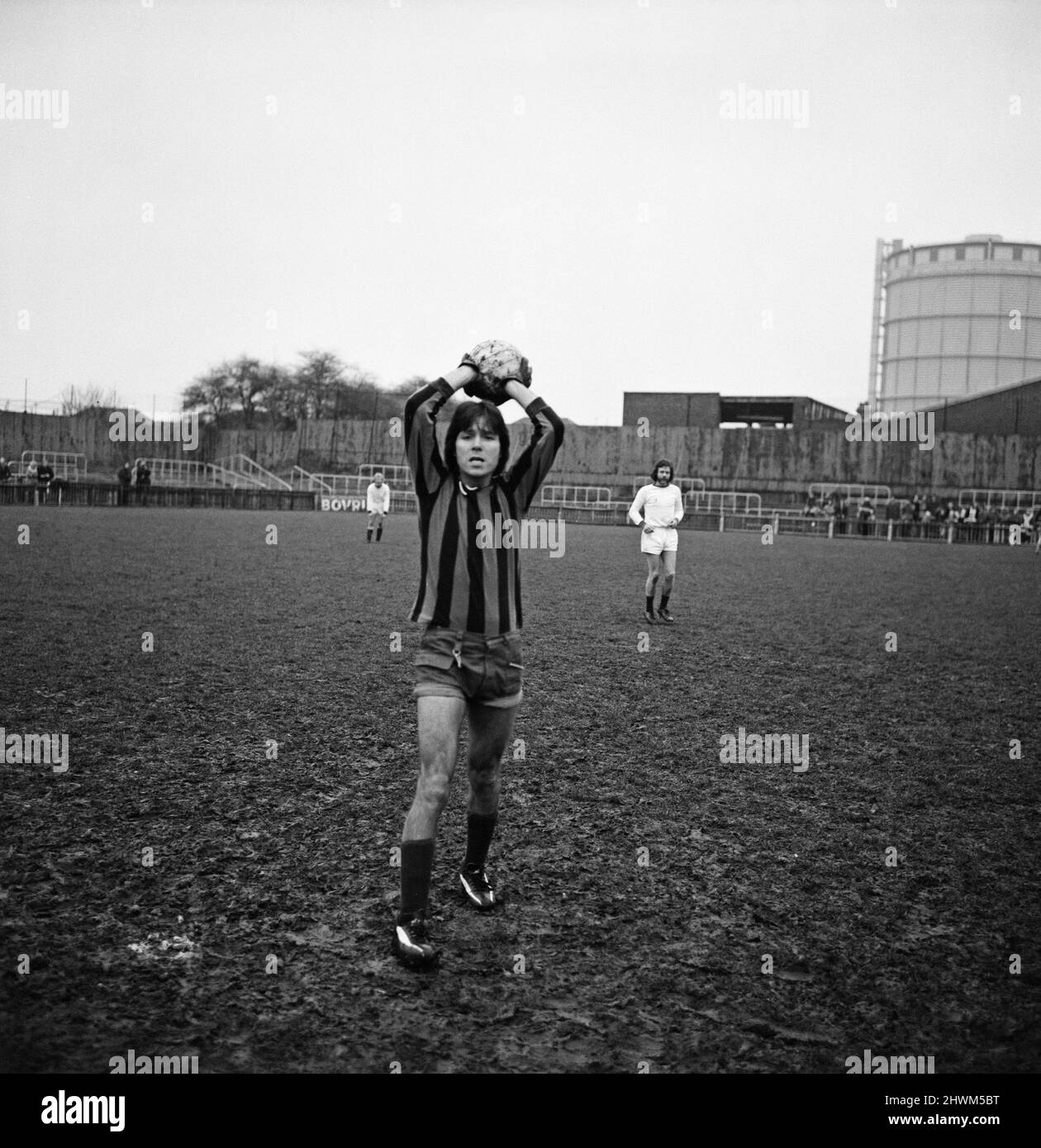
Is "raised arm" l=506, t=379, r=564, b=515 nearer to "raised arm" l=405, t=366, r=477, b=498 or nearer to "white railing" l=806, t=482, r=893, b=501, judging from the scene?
"raised arm" l=405, t=366, r=477, b=498

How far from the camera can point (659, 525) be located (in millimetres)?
12617

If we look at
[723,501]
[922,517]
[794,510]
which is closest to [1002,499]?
[922,517]

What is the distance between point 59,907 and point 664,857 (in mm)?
2591

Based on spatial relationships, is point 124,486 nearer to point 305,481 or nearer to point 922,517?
point 305,481

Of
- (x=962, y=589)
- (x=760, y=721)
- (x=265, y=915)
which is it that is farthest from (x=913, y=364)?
(x=265, y=915)

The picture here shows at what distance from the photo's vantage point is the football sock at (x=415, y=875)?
3547 millimetres

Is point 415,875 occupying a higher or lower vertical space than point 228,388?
lower

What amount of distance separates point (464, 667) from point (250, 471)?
196 feet

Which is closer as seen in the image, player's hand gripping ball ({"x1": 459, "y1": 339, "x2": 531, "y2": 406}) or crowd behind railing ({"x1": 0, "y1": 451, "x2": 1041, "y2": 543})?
player's hand gripping ball ({"x1": 459, "y1": 339, "x2": 531, "y2": 406})

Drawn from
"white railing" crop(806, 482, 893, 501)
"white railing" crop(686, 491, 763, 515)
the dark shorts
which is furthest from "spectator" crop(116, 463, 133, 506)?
the dark shorts

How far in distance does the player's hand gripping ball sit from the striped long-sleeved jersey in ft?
0.43

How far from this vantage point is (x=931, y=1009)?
325cm

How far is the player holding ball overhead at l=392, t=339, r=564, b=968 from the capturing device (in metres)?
3.55

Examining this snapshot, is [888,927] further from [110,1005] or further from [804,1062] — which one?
[110,1005]
